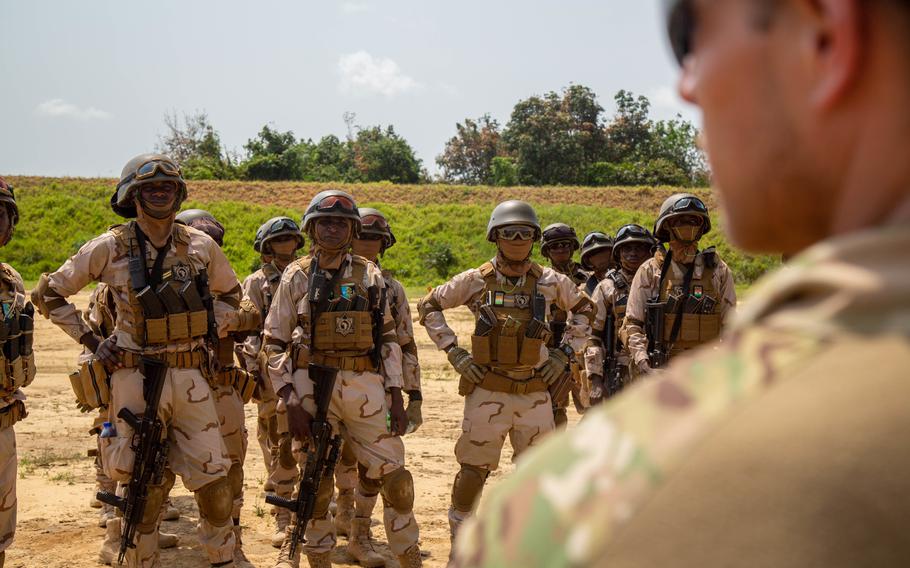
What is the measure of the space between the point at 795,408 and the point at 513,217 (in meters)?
6.85

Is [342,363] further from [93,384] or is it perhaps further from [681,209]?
[681,209]

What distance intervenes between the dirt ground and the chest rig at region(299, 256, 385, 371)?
1.78m

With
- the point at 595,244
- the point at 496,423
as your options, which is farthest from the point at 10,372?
the point at 595,244

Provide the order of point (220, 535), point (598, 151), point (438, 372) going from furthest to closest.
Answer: point (598, 151) < point (438, 372) < point (220, 535)

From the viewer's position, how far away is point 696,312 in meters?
8.06

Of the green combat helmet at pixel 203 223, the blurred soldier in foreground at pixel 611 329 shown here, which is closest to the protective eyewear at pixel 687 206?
the blurred soldier in foreground at pixel 611 329

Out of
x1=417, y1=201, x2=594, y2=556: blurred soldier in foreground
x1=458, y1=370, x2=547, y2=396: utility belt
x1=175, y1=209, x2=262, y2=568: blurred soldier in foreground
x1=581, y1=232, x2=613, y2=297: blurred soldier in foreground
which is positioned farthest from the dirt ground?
x1=581, y1=232, x2=613, y2=297: blurred soldier in foreground

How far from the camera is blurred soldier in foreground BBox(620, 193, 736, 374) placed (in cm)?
804

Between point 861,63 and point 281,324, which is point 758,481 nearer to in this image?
point 861,63

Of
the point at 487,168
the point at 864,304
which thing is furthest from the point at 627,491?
the point at 487,168

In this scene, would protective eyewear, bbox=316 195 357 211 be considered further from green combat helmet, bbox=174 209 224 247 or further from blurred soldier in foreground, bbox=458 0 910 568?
blurred soldier in foreground, bbox=458 0 910 568

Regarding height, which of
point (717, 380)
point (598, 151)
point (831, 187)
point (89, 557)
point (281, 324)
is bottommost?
point (89, 557)

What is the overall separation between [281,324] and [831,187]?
6247 millimetres

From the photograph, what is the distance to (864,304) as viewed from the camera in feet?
2.55
